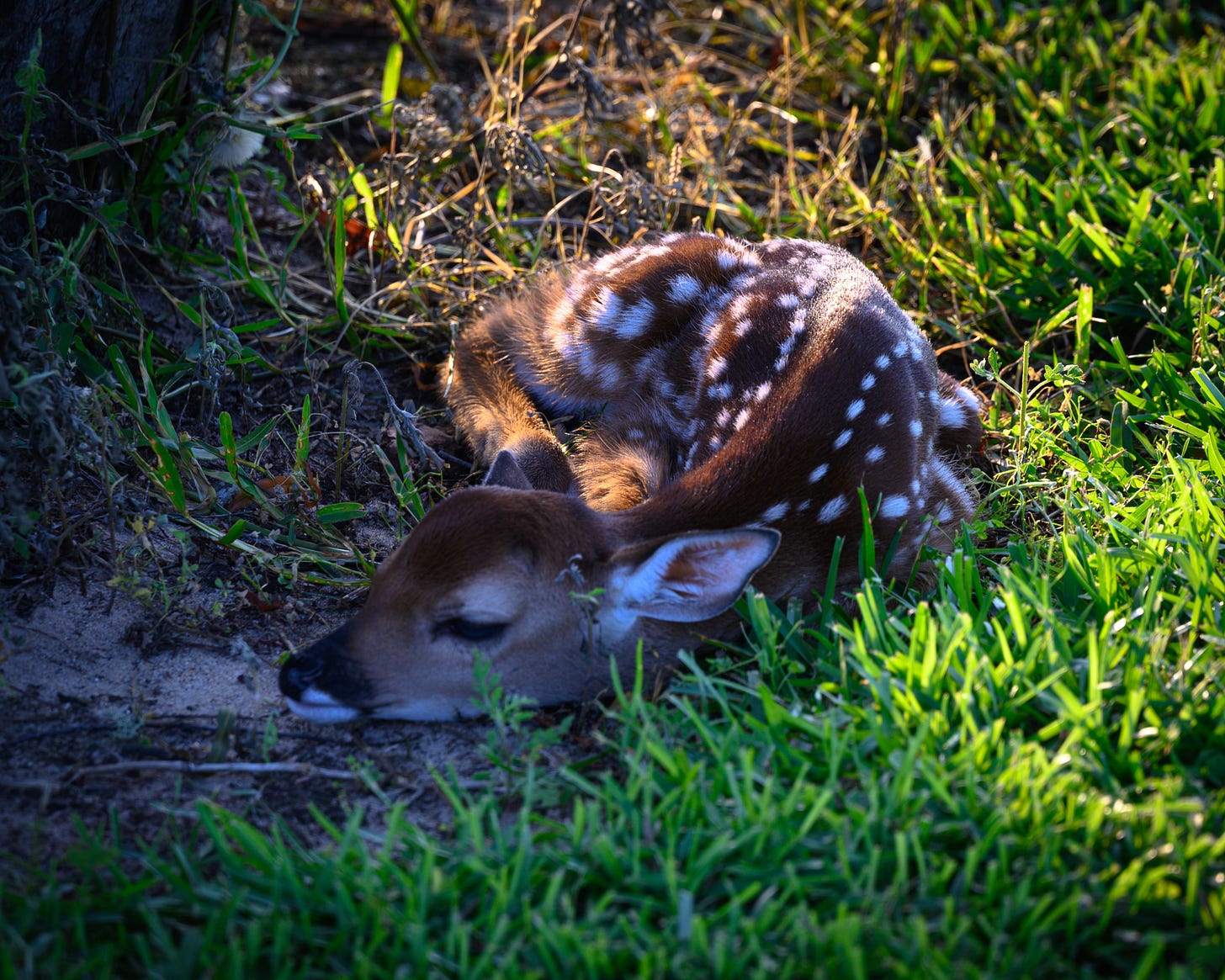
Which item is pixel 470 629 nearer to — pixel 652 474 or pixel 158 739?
pixel 158 739

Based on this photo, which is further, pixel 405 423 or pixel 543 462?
pixel 543 462

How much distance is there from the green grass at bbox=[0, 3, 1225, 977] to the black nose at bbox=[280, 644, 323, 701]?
1.16 ft

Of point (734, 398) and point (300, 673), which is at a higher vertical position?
point (734, 398)

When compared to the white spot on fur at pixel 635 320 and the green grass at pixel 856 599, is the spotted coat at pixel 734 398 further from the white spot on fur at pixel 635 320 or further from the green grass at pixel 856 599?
the green grass at pixel 856 599

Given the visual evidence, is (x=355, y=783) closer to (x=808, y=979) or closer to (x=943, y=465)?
(x=808, y=979)

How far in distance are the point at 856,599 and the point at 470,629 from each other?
39.3 inches

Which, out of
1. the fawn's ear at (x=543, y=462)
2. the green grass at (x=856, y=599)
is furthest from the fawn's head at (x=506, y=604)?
the fawn's ear at (x=543, y=462)

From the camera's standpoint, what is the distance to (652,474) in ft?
11.3

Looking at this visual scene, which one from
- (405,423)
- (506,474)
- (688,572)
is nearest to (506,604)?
(688,572)

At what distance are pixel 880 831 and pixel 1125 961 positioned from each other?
17.8 inches

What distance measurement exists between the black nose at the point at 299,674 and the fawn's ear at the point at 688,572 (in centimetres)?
71

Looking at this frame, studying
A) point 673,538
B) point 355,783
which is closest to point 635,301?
point 673,538

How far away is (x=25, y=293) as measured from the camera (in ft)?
9.82

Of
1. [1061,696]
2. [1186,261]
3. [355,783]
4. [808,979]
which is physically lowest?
[355,783]
